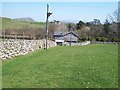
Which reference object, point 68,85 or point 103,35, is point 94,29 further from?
point 68,85

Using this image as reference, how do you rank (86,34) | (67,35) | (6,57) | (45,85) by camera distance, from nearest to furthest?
1. (45,85)
2. (6,57)
3. (67,35)
4. (86,34)

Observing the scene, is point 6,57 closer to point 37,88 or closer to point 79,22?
point 37,88

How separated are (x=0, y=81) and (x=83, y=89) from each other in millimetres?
2440

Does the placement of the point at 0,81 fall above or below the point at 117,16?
below

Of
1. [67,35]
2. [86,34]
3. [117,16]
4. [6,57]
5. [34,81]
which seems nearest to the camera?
[34,81]

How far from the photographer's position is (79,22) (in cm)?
11688

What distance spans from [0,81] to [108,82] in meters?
3.15

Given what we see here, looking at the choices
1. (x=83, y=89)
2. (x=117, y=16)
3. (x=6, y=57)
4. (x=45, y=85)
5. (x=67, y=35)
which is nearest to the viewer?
(x=83, y=89)

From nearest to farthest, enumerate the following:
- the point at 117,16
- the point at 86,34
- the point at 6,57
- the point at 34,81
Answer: the point at 34,81
the point at 6,57
the point at 117,16
the point at 86,34

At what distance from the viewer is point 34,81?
8453mm

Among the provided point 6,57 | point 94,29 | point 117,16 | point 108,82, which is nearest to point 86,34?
point 94,29

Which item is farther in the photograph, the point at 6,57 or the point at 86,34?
the point at 86,34

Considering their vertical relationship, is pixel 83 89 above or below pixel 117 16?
below

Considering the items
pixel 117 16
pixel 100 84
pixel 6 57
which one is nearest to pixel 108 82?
pixel 100 84
